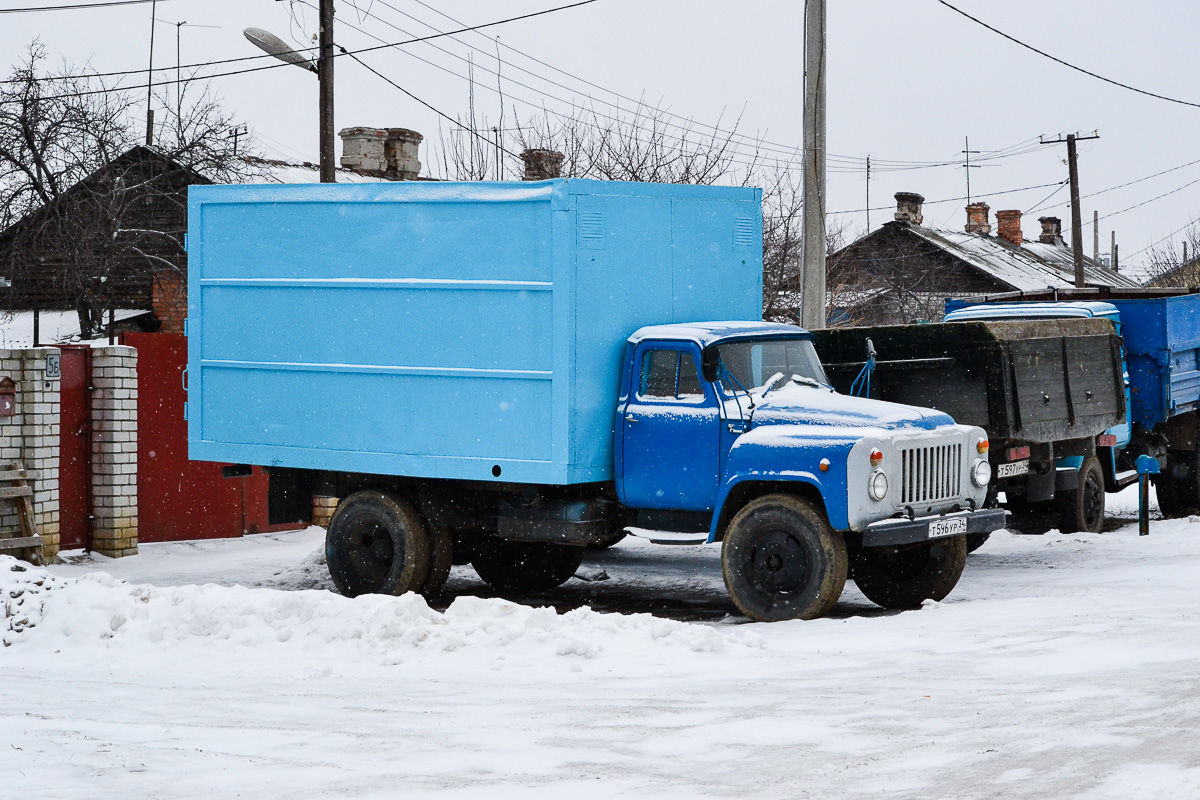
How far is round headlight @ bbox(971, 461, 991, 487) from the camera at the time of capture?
10.6 m

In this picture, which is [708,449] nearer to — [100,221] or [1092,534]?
[1092,534]

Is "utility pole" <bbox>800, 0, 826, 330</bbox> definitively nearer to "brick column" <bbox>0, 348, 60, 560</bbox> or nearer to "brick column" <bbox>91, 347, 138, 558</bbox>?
"brick column" <bbox>91, 347, 138, 558</bbox>

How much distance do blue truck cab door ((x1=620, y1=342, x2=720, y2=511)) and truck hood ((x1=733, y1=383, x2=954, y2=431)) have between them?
1.03 feet

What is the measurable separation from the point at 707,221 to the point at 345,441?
132 inches

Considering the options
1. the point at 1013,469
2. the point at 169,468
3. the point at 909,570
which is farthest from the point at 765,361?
the point at 169,468

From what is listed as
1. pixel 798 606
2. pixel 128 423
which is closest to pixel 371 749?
pixel 798 606

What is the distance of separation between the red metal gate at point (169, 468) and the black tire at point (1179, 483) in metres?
10.6

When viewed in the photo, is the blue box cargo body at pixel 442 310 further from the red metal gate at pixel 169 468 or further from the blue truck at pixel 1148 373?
the blue truck at pixel 1148 373

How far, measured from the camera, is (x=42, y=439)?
13312 mm

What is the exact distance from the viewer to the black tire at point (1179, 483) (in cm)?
1697

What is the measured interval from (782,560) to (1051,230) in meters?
57.4

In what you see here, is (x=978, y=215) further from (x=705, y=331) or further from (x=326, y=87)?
(x=705, y=331)

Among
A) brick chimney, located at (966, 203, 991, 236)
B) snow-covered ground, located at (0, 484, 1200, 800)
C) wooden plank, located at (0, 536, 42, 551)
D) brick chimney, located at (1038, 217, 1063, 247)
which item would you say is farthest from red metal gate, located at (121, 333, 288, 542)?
brick chimney, located at (1038, 217, 1063, 247)

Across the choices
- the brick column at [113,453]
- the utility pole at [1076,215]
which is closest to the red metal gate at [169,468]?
the brick column at [113,453]
